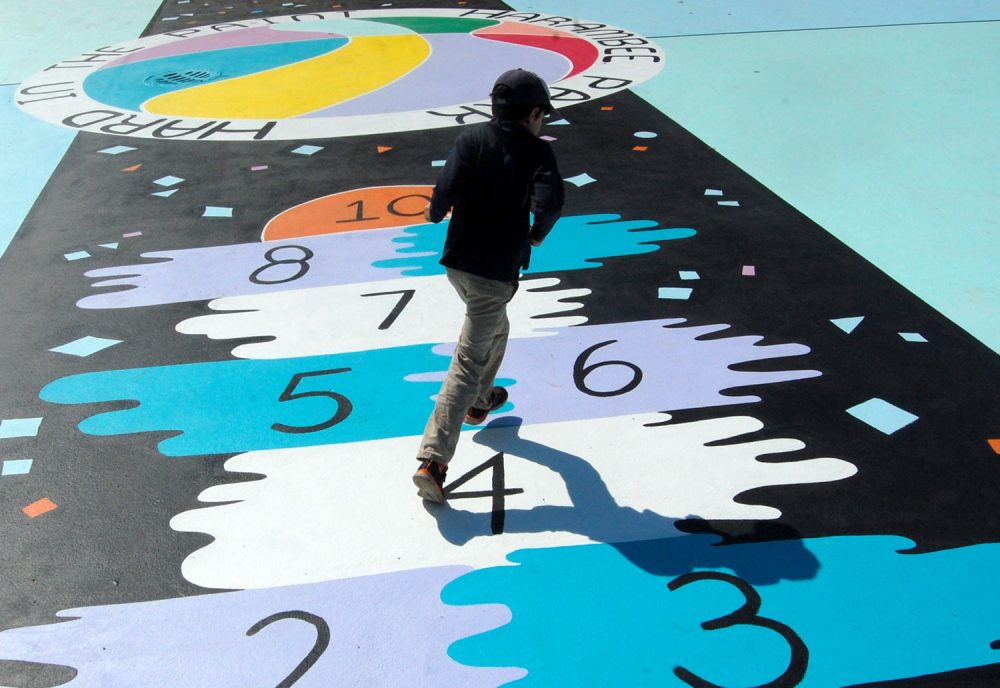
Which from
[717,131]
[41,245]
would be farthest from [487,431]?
[717,131]

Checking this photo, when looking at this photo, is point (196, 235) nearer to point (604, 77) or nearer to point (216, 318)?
point (216, 318)

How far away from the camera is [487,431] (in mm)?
3703

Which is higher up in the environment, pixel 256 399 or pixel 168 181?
pixel 168 181

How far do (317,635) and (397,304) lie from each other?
2.26m

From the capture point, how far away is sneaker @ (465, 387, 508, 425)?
3.67 m

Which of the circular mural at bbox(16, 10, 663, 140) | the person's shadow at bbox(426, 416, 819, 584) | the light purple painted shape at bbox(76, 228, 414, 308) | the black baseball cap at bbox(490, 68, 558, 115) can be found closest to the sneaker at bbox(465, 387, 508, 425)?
the person's shadow at bbox(426, 416, 819, 584)

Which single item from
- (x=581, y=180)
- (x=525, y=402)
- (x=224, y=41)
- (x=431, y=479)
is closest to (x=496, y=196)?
(x=431, y=479)

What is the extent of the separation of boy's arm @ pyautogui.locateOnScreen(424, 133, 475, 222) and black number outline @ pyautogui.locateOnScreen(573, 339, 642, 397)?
1270 mm

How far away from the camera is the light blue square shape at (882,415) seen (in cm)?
364

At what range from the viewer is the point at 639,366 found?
4.09 meters

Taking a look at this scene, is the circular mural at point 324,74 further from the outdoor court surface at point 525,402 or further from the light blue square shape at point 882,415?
the light blue square shape at point 882,415

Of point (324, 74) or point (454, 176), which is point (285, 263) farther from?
point (324, 74)

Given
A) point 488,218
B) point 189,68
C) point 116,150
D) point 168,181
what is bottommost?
point 168,181

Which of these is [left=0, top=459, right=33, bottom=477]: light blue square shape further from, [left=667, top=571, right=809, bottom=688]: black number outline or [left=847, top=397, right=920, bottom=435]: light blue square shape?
[left=847, top=397, right=920, bottom=435]: light blue square shape
